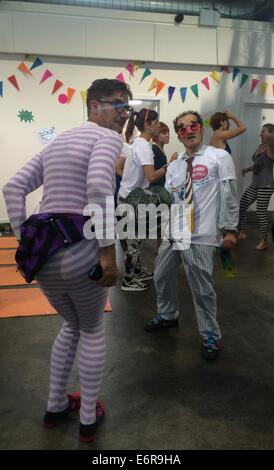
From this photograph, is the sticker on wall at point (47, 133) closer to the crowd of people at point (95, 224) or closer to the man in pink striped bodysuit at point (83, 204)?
the crowd of people at point (95, 224)

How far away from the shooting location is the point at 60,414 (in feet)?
5.90

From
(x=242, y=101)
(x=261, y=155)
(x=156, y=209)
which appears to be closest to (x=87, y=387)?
(x=156, y=209)

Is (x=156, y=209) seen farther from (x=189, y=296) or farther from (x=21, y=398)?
(x=21, y=398)

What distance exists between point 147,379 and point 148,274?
68.6 inches

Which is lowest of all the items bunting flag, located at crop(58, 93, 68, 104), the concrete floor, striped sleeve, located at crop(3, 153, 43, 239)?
the concrete floor

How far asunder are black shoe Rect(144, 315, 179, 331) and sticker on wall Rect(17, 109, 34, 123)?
435 cm

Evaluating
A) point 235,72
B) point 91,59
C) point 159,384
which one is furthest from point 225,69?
point 159,384

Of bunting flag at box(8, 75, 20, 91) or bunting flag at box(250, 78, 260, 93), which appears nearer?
bunting flag at box(8, 75, 20, 91)

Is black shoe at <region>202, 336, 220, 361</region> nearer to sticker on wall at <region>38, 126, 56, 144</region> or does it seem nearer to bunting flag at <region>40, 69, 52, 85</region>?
A: sticker on wall at <region>38, 126, 56, 144</region>

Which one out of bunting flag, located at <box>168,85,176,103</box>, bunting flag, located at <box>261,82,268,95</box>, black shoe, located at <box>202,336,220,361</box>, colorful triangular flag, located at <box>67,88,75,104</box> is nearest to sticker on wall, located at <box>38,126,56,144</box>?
colorful triangular flag, located at <box>67,88,75,104</box>

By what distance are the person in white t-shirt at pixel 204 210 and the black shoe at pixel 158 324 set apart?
0.40m

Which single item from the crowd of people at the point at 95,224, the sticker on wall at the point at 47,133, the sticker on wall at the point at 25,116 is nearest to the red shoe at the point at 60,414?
the crowd of people at the point at 95,224

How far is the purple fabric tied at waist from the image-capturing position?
1436 mm
